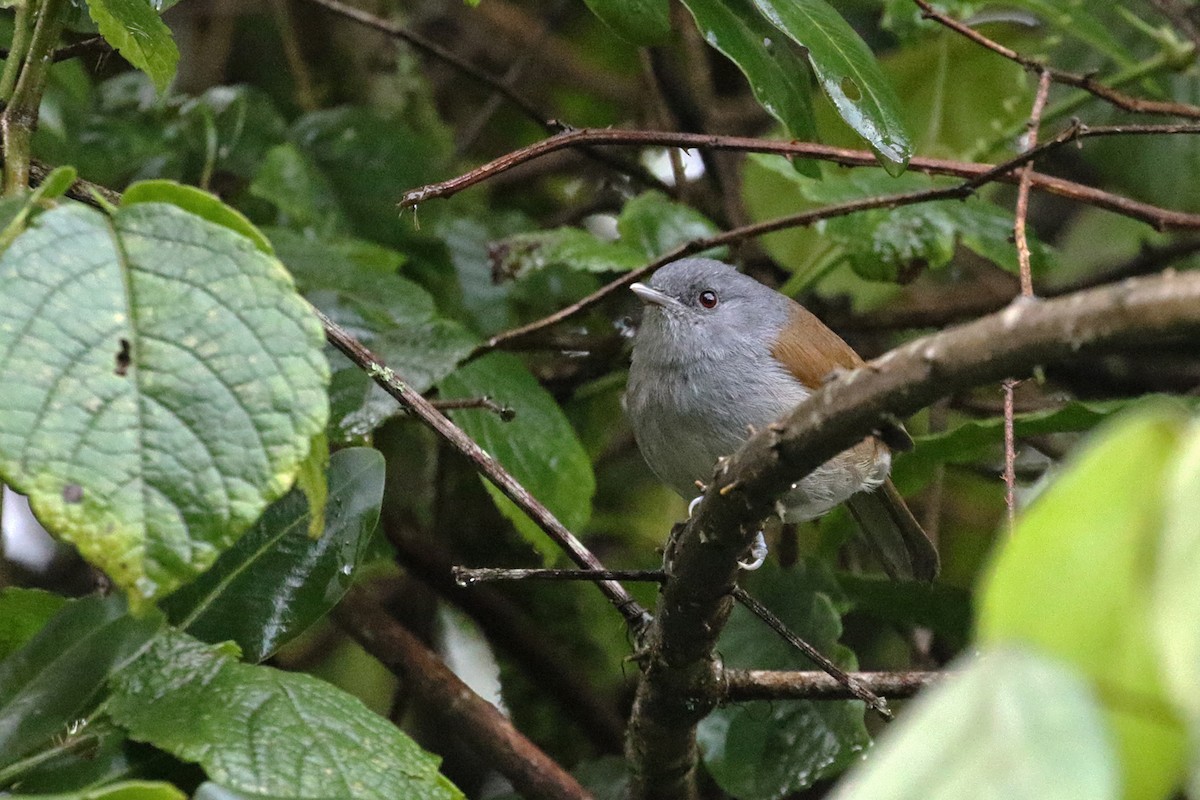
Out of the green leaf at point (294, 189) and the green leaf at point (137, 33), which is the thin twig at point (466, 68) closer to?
the green leaf at point (294, 189)

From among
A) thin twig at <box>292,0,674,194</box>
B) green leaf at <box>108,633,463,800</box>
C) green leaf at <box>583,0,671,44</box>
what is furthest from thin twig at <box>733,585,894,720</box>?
thin twig at <box>292,0,674,194</box>

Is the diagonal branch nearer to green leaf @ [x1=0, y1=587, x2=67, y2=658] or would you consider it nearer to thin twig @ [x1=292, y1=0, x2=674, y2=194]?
green leaf @ [x1=0, y1=587, x2=67, y2=658]

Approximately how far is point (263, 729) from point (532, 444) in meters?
1.39

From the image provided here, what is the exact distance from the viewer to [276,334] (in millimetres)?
1456

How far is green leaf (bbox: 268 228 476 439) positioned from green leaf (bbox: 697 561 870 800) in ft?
3.40

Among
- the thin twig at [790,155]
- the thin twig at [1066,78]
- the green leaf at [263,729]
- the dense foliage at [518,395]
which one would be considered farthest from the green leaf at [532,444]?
the thin twig at [1066,78]

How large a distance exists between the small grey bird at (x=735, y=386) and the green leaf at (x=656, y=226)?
130 millimetres

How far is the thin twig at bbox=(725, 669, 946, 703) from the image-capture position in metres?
2.30

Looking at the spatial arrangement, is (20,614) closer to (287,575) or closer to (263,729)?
(287,575)

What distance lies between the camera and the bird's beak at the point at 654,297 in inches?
139

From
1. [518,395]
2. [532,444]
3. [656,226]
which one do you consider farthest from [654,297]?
[532,444]

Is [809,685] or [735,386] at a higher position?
[735,386]

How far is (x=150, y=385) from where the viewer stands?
1419 millimetres

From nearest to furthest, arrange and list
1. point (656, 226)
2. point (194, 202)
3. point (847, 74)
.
→ 1. point (194, 202)
2. point (847, 74)
3. point (656, 226)
